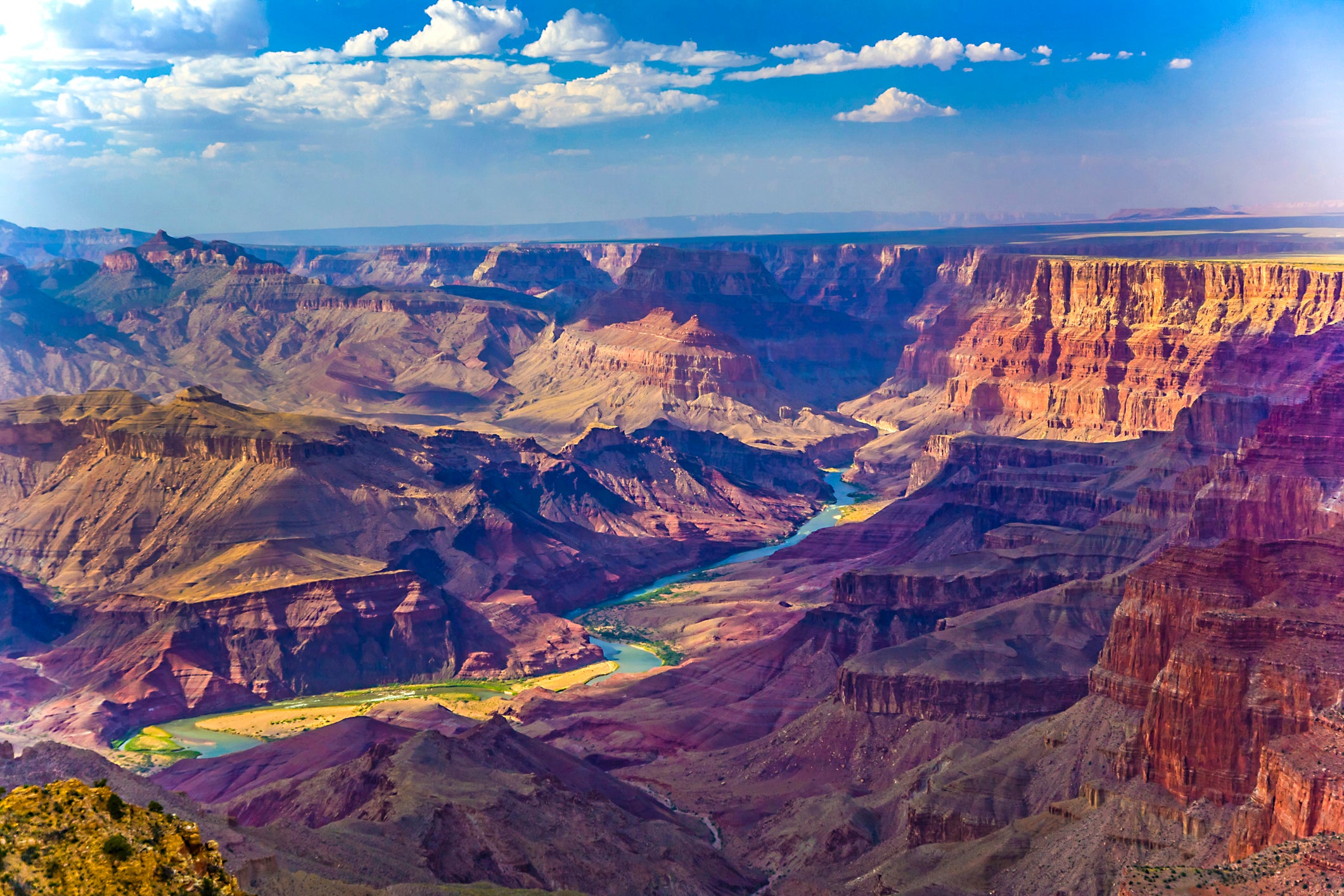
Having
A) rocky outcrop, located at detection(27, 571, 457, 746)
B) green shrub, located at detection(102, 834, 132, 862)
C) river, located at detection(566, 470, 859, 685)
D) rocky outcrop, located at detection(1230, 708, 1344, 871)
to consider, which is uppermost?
green shrub, located at detection(102, 834, 132, 862)

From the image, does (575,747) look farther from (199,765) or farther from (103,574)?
(103,574)

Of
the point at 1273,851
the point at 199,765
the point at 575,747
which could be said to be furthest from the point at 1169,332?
the point at 1273,851

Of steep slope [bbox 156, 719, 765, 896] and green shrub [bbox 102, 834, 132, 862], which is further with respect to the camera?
steep slope [bbox 156, 719, 765, 896]

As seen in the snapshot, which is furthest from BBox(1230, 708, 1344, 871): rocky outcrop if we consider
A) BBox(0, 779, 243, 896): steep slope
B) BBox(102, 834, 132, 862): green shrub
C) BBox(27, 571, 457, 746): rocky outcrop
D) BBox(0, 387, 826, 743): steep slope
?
BBox(27, 571, 457, 746): rocky outcrop

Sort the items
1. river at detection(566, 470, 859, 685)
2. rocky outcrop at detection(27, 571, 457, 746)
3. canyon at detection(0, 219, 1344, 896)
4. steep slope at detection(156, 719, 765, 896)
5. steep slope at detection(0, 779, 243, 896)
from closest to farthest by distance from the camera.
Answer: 1. steep slope at detection(0, 779, 243, 896)
2. canyon at detection(0, 219, 1344, 896)
3. steep slope at detection(156, 719, 765, 896)
4. rocky outcrop at detection(27, 571, 457, 746)
5. river at detection(566, 470, 859, 685)

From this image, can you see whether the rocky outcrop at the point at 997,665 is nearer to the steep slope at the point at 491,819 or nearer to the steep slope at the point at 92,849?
the steep slope at the point at 491,819

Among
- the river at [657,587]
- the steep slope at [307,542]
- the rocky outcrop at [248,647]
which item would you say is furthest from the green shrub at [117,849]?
the river at [657,587]

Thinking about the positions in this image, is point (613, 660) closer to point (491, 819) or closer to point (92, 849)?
point (491, 819)

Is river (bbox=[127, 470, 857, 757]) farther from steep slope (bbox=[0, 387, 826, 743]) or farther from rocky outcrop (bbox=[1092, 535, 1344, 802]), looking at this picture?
rocky outcrop (bbox=[1092, 535, 1344, 802])
